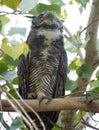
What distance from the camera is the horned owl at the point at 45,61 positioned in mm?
1851

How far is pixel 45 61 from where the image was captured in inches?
74.0

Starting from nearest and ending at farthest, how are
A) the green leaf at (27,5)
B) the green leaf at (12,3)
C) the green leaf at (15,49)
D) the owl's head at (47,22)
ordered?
1. the green leaf at (15,49)
2. the green leaf at (27,5)
3. the green leaf at (12,3)
4. the owl's head at (47,22)

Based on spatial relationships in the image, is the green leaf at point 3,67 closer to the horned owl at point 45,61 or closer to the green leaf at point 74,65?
the green leaf at point 74,65

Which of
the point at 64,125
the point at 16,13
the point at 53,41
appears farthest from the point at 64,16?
the point at 16,13

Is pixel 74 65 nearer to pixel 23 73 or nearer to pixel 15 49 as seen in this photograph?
pixel 23 73

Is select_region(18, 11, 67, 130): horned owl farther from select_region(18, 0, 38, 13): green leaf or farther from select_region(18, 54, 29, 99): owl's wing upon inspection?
select_region(18, 0, 38, 13): green leaf

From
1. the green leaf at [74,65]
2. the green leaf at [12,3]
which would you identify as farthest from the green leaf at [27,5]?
the green leaf at [74,65]

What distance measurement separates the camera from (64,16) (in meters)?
2.10

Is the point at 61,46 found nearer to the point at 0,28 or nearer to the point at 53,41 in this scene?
the point at 53,41

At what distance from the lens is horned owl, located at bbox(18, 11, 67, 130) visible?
1851 millimetres

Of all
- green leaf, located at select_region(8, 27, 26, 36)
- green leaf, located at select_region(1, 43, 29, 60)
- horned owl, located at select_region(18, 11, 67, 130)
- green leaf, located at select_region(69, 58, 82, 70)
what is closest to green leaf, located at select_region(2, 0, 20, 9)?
green leaf, located at select_region(8, 27, 26, 36)

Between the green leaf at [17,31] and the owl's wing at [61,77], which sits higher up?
the owl's wing at [61,77]

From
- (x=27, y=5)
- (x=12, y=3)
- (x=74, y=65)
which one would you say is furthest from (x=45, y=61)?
(x=27, y=5)

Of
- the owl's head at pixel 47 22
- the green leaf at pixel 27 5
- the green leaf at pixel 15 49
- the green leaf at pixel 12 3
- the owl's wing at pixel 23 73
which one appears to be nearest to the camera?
the green leaf at pixel 15 49
